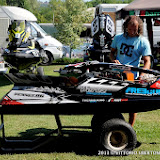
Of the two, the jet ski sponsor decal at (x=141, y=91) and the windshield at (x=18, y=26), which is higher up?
the windshield at (x=18, y=26)

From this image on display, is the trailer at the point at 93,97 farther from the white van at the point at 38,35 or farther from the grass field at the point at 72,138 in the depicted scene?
the white van at the point at 38,35

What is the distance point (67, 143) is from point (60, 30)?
1633 cm

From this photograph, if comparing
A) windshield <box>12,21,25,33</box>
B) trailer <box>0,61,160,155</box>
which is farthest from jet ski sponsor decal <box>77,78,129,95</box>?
windshield <box>12,21,25,33</box>

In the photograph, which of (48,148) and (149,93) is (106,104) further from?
(48,148)

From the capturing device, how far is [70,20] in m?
20.2

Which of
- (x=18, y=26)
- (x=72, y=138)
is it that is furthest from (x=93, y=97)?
(x=18, y=26)

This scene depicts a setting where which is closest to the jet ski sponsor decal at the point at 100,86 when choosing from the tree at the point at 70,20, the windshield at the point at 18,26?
the windshield at the point at 18,26

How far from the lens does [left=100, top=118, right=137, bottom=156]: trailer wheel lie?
394cm

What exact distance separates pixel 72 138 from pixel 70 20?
16123 mm

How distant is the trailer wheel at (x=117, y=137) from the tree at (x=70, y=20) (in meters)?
15.9

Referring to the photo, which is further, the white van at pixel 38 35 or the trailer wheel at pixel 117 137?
the white van at pixel 38 35

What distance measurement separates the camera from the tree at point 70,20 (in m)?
19.8

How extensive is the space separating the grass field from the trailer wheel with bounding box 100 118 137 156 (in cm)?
12

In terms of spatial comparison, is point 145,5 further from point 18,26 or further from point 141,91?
point 141,91
